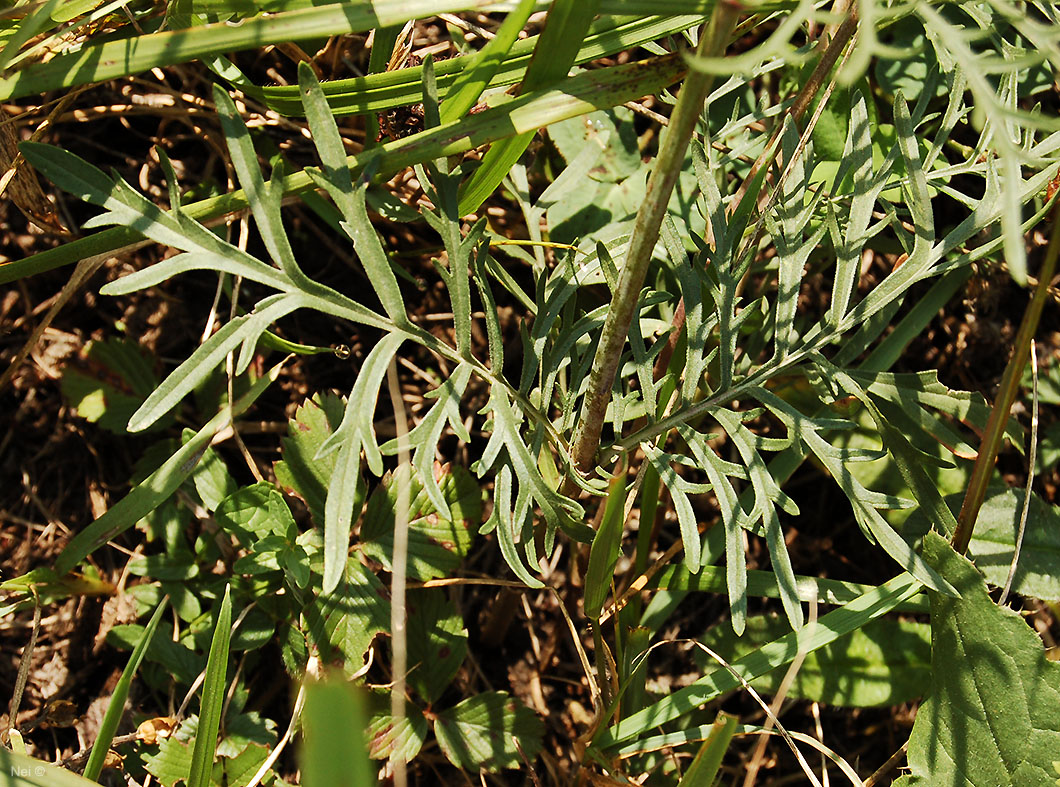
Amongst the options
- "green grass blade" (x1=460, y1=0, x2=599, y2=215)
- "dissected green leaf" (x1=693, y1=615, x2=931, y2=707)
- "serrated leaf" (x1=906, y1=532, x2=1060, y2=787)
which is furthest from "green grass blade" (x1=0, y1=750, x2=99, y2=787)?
"serrated leaf" (x1=906, y1=532, x2=1060, y2=787)

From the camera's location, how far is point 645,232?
1043mm

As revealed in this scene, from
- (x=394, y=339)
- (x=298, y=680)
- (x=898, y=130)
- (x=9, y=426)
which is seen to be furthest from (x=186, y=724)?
(x=898, y=130)

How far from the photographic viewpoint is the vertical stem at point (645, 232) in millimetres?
917

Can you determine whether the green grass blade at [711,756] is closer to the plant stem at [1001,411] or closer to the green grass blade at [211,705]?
the plant stem at [1001,411]

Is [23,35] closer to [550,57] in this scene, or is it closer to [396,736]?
[550,57]

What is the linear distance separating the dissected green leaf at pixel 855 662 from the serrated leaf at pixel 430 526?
59 centimetres

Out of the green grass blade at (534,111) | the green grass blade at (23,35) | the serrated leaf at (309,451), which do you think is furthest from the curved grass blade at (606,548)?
the green grass blade at (23,35)

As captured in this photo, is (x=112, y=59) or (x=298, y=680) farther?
(x=298, y=680)

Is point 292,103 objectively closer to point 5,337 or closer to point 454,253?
point 454,253

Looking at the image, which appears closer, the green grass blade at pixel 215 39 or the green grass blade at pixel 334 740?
the green grass blade at pixel 334 740

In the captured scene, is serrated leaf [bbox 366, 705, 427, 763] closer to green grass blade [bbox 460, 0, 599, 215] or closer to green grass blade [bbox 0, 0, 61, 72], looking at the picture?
green grass blade [bbox 460, 0, 599, 215]

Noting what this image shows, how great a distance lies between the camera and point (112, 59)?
1312 millimetres

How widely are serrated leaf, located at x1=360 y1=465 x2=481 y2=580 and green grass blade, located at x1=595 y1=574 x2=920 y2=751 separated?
470mm

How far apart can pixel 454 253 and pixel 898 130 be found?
76cm
